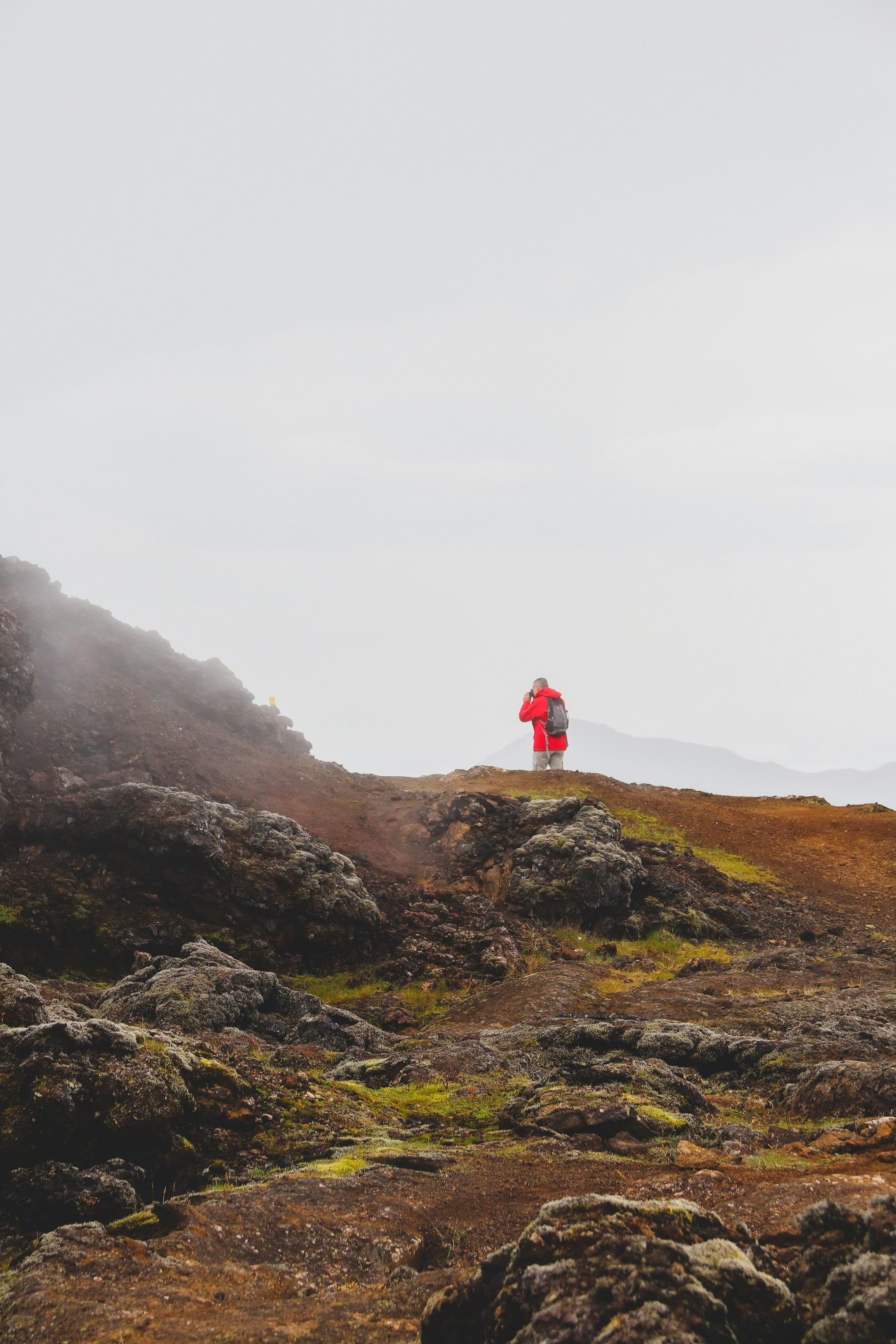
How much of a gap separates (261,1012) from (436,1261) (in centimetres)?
980

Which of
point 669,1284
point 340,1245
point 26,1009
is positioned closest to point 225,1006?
point 26,1009

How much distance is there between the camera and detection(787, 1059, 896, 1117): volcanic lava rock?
9.16m

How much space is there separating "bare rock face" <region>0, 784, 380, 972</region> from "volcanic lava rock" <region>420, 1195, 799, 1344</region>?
55.3ft

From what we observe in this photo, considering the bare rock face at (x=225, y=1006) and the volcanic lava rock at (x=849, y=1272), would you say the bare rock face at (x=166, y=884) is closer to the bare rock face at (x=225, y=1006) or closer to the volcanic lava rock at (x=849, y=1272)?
the bare rock face at (x=225, y=1006)

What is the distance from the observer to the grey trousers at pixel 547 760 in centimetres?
4197

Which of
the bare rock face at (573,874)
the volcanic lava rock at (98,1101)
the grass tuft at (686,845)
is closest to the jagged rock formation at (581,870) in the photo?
the bare rock face at (573,874)

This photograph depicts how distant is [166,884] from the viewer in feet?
68.2

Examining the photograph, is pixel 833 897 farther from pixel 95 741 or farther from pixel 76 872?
pixel 95 741

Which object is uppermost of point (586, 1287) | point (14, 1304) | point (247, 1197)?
point (586, 1287)

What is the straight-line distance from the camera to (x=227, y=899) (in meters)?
21.0

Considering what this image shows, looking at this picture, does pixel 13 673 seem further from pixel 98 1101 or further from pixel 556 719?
pixel 556 719

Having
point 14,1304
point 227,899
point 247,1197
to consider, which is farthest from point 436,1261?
point 227,899

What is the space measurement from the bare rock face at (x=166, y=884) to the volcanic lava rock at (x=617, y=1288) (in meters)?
16.9

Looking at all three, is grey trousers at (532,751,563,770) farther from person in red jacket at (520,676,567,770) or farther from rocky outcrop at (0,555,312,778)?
rocky outcrop at (0,555,312,778)
